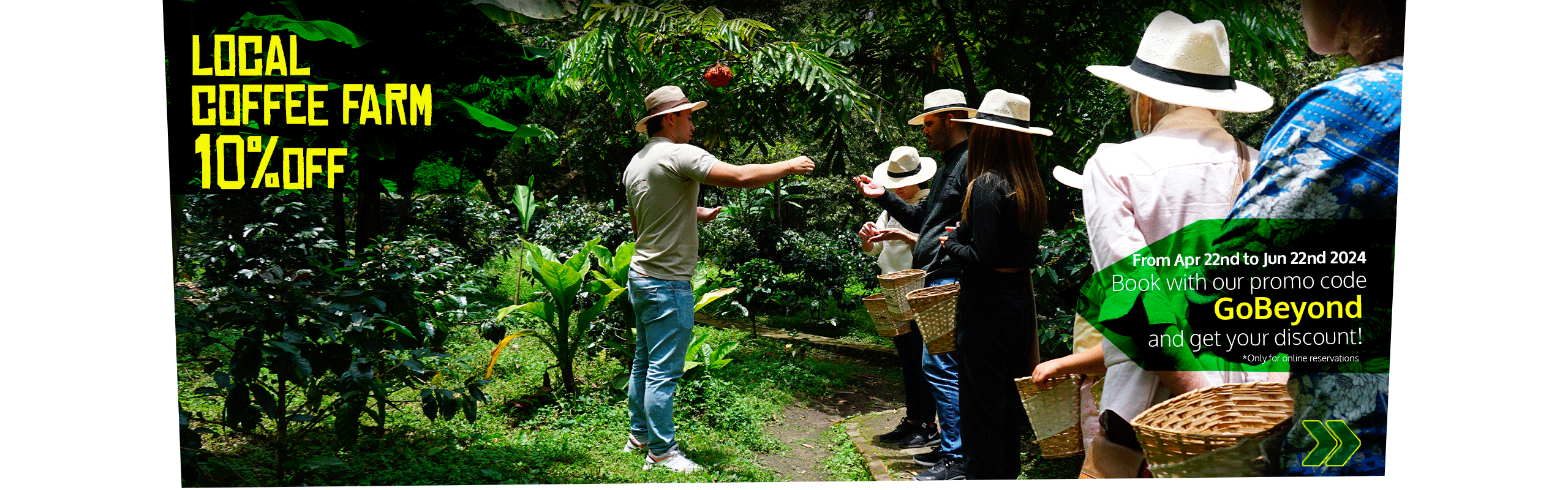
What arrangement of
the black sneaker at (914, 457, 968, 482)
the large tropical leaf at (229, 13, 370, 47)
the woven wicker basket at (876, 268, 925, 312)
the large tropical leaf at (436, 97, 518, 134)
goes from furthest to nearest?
the woven wicker basket at (876, 268, 925, 312)
the black sneaker at (914, 457, 968, 482)
the large tropical leaf at (436, 97, 518, 134)
the large tropical leaf at (229, 13, 370, 47)

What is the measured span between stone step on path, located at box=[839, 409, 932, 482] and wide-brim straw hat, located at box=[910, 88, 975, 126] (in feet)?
4.94

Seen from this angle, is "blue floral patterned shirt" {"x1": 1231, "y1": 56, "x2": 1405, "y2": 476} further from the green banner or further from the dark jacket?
the dark jacket

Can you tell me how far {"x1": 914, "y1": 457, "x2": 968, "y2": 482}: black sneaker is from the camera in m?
3.31

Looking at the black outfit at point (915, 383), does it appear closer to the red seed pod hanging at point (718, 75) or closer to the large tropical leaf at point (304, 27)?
the red seed pod hanging at point (718, 75)

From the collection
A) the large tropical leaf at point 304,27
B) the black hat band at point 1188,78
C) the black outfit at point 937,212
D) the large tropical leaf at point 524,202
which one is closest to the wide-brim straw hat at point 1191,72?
the black hat band at point 1188,78

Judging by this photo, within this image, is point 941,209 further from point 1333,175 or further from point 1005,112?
point 1333,175

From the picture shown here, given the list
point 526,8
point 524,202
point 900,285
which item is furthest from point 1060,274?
point 524,202

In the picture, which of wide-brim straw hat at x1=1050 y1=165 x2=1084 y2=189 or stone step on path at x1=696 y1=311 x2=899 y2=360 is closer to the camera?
wide-brim straw hat at x1=1050 y1=165 x2=1084 y2=189

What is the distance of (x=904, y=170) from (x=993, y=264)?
1.42m

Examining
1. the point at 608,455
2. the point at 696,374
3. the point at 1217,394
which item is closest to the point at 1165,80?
the point at 1217,394

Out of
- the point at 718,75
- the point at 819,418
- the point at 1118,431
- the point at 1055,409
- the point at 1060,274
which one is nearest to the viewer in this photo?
the point at 1118,431

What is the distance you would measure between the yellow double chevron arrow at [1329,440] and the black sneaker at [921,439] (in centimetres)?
200

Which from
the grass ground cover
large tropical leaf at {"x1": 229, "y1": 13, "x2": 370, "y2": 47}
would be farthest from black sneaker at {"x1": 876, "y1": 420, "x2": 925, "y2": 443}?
large tropical leaf at {"x1": 229, "y1": 13, "x2": 370, "y2": 47}

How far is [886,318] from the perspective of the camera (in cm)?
404
